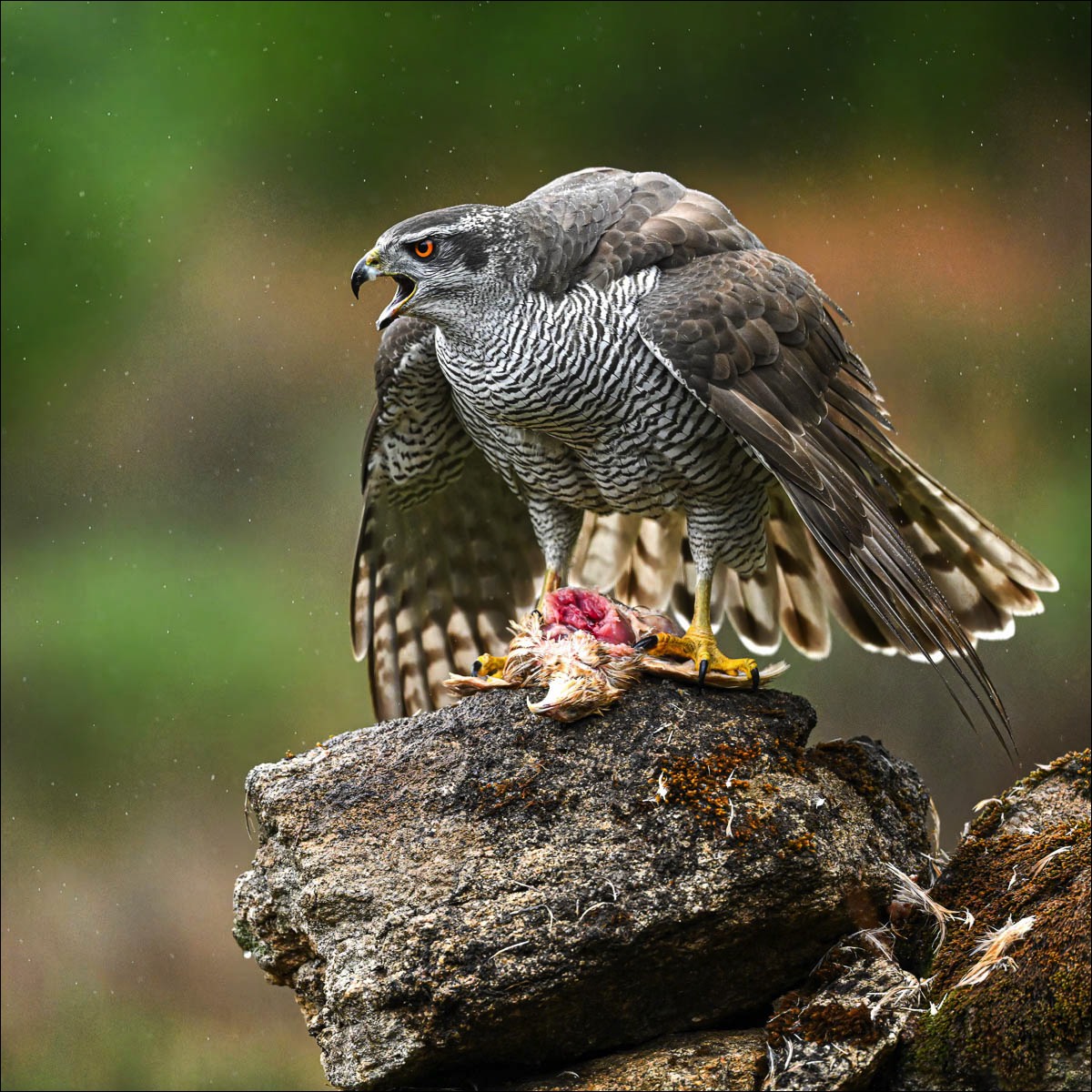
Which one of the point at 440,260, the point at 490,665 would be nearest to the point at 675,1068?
the point at 490,665

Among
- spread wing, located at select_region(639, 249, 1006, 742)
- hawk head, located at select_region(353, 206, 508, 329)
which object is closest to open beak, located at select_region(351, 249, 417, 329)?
hawk head, located at select_region(353, 206, 508, 329)

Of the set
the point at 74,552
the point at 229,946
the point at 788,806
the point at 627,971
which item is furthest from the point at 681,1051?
the point at 74,552

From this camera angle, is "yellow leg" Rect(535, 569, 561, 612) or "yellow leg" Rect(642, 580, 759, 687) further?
"yellow leg" Rect(535, 569, 561, 612)

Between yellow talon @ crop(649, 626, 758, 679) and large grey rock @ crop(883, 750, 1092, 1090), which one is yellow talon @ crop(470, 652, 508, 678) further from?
large grey rock @ crop(883, 750, 1092, 1090)

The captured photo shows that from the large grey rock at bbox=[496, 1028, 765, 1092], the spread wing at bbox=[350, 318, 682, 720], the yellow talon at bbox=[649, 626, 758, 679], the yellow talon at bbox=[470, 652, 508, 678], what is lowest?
the large grey rock at bbox=[496, 1028, 765, 1092]

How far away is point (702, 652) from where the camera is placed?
9.25ft

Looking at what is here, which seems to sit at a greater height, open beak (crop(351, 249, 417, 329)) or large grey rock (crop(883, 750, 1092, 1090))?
open beak (crop(351, 249, 417, 329))

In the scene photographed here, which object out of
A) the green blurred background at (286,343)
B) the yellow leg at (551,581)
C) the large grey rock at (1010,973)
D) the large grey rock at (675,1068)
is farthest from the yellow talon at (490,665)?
the green blurred background at (286,343)

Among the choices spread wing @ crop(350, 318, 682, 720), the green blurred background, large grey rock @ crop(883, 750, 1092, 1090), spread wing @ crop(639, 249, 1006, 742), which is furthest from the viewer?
the green blurred background

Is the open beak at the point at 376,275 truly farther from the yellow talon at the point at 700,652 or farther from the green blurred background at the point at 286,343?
the green blurred background at the point at 286,343

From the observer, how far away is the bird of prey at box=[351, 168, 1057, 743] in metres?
2.69

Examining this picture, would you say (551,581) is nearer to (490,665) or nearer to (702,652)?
(490,665)

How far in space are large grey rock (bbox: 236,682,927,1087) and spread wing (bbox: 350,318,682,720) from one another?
1048 mm

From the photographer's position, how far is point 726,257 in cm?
289
